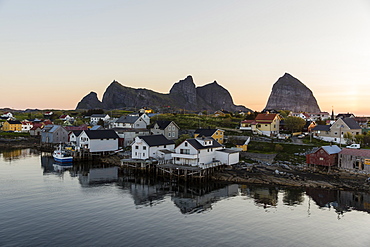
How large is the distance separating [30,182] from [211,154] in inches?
1002

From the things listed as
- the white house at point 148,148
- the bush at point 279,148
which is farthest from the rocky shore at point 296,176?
the white house at point 148,148

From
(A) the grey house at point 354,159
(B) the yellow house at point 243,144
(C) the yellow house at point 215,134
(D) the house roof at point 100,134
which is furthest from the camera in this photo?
(D) the house roof at point 100,134

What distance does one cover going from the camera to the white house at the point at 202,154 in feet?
135

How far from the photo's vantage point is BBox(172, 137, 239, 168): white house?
135ft

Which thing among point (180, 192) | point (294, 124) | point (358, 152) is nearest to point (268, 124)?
point (294, 124)

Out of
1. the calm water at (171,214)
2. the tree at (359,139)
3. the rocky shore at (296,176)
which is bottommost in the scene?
the calm water at (171,214)

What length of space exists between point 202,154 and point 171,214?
16300 mm

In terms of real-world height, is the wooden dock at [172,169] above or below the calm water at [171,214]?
above

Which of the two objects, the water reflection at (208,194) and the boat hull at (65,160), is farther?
the boat hull at (65,160)

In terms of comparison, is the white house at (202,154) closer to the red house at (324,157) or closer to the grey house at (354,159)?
the red house at (324,157)

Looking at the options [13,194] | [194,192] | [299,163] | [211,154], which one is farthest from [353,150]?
[13,194]

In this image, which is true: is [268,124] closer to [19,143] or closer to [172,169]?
[172,169]

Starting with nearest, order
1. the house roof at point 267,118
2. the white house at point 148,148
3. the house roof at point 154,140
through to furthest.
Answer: the white house at point 148,148 < the house roof at point 154,140 < the house roof at point 267,118

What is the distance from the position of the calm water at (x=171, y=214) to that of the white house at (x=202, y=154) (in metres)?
5.02
